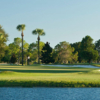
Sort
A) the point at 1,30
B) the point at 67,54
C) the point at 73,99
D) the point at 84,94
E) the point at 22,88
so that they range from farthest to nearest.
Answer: the point at 67,54, the point at 1,30, the point at 22,88, the point at 84,94, the point at 73,99

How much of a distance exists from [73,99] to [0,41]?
2531cm

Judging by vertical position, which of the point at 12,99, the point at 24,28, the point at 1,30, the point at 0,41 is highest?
the point at 24,28

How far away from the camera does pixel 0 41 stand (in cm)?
3688

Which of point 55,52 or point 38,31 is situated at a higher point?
point 38,31

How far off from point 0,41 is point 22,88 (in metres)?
20.3

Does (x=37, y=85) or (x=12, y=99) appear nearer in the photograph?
(x=12, y=99)

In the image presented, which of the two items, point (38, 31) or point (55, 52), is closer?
point (38, 31)

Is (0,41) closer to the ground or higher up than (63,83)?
higher up

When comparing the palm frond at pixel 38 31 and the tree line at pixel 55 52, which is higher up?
the palm frond at pixel 38 31

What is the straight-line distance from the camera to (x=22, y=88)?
17.7 m

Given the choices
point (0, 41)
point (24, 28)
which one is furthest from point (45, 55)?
point (0, 41)

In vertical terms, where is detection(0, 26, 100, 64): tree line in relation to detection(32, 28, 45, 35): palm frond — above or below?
below

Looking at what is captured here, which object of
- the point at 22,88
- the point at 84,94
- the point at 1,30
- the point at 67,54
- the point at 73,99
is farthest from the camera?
the point at 67,54

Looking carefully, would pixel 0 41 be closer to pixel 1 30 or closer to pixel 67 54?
pixel 1 30
